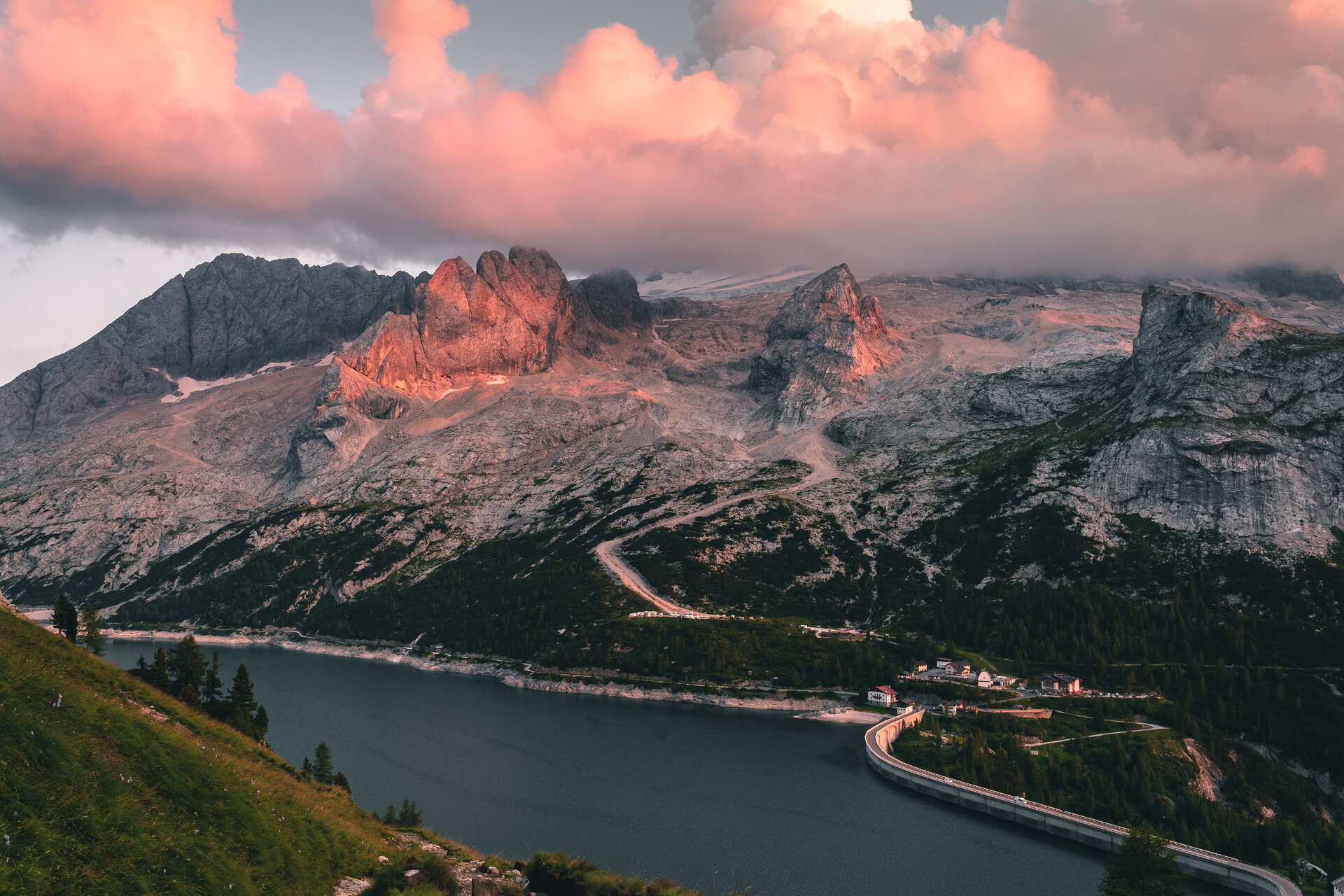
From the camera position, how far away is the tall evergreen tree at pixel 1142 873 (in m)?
69.2

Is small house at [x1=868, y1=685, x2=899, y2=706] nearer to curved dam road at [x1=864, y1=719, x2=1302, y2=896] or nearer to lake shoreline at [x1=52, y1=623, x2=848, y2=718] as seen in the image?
lake shoreline at [x1=52, y1=623, x2=848, y2=718]

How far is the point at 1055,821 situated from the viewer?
9244 cm

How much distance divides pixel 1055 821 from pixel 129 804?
3882 inches

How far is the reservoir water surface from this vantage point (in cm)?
7812

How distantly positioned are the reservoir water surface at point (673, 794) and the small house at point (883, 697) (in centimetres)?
1128

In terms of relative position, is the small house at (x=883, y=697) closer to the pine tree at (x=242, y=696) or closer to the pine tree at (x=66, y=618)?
the pine tree at (x=242, y=696)

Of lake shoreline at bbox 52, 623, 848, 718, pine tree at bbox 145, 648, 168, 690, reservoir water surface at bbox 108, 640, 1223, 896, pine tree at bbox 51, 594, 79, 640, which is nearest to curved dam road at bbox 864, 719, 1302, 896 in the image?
reservoir water surface at bbox 108, 640, 1223, 896

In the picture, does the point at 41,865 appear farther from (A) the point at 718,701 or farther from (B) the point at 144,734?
(A) the point at 718,701

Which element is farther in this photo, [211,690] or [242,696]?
[242,696]

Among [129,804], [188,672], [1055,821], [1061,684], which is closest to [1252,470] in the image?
[1061,684]

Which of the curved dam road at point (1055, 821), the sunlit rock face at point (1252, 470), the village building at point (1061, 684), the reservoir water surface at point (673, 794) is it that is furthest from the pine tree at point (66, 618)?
the sunlit rock face at point (1252, 470)

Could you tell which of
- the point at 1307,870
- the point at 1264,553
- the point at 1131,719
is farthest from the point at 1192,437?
the point at 1307,870

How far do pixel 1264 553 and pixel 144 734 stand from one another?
190606mm

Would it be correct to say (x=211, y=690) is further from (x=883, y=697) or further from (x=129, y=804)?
(x=883, y=697)
